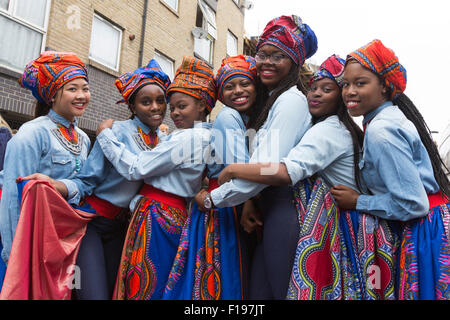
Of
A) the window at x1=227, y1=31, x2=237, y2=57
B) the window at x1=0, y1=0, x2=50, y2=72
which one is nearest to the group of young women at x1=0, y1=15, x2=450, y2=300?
the window at x1=0, y1=0, x2=50, y2=72

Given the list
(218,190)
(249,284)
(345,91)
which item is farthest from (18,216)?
(345,91)

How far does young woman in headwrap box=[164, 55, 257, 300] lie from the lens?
6.88 feet

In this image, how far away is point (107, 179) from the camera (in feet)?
8.47

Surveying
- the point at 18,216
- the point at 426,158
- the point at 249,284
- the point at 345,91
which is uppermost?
the point at 345,91

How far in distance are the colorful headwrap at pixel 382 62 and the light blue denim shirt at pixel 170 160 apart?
3.53ft

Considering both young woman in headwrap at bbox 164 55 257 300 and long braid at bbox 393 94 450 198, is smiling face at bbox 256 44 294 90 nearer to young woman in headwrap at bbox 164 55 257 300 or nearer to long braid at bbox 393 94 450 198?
young woman in headwrap at bbox 164 55 257 300

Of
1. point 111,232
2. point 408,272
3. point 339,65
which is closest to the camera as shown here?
point 408,272

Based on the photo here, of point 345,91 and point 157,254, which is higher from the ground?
point 345,91

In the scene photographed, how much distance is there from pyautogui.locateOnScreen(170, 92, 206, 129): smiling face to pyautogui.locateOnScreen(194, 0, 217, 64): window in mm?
10709

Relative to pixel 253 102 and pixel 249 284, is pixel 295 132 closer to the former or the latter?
pixel 253 102

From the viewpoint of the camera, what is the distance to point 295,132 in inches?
82.2

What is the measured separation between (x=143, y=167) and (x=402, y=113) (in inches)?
61.9

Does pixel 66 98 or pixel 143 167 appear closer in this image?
pixel 143 167

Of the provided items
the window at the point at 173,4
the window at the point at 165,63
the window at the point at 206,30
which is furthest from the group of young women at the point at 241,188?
the window at the point at 206,30
